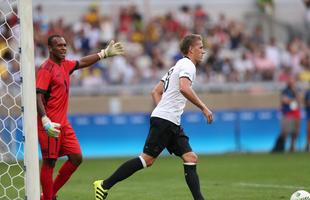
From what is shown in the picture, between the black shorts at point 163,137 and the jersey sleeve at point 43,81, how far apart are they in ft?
4.57

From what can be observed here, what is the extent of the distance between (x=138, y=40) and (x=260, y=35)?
4646mm

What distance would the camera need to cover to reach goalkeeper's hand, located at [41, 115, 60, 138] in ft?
33.3

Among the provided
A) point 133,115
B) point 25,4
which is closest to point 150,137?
point 25,4

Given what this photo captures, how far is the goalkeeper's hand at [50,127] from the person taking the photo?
33.3ft

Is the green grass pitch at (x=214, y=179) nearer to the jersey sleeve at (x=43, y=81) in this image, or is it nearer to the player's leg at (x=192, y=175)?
the player's leg at (x=192, y=175)

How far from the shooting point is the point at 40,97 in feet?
34.9

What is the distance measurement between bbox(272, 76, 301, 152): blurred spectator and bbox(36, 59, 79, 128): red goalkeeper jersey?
46.5ft

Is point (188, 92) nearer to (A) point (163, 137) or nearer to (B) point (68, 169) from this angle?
(A) point (163, 137)

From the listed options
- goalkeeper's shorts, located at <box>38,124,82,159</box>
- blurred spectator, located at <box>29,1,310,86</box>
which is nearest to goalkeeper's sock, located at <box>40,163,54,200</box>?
goalkeeper's shorts, located at <box>38,124,82,159</box>

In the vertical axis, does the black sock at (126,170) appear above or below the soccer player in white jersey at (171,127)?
below

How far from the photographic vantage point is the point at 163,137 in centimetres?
1065

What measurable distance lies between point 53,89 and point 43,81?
19 centimetres

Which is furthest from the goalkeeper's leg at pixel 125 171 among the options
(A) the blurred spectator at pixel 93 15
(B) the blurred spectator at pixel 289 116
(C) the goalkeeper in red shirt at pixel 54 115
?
(A) the blurred spectator at pixel 93 15

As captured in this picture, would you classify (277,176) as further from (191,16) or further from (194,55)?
(191,16)
